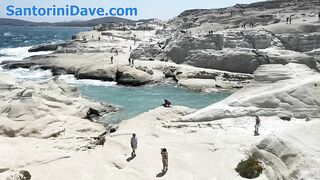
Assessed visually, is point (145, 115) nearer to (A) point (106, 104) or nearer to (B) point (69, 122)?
(B) point (69, 122)

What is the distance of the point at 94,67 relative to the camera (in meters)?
53.6

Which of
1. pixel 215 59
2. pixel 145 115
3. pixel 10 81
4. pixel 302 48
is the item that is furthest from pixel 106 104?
pixel 302 48

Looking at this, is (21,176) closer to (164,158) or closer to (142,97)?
(164,158)

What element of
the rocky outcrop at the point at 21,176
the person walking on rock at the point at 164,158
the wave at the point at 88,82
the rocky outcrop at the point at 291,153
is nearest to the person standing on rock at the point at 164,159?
the person walking on rock at the point at 164,158

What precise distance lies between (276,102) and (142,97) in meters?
18.6

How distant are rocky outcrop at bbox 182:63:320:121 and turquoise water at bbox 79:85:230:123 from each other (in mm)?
10794

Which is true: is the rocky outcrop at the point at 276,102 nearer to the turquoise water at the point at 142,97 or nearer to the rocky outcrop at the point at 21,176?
the turquoise water at the point at 142,97

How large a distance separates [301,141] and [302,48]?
125 ft

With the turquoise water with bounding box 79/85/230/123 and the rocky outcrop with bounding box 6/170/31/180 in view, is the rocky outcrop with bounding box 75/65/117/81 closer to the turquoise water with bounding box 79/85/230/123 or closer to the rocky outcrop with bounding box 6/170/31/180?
the turquoise water with bounding box 79/85/230/123

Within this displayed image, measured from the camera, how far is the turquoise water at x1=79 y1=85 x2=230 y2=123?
126 feet

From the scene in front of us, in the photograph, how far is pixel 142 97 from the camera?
42.4 m

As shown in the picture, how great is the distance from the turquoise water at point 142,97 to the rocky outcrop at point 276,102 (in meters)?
10.8

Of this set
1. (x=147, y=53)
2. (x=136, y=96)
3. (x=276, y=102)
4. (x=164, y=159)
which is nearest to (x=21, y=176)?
(x=164, y=159)

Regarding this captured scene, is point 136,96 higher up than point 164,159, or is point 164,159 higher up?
point 164,159
